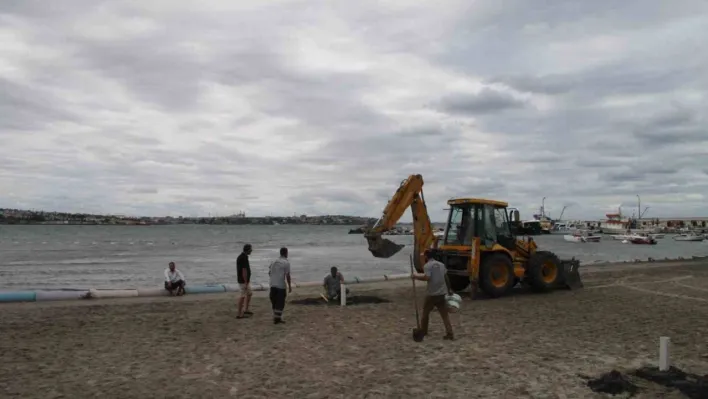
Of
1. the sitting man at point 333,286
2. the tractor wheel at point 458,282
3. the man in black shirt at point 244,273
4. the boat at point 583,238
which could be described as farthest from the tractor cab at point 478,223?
the boat at point 583,238

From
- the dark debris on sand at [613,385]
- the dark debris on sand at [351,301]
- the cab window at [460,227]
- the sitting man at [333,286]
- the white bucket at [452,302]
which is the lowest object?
the dark debris on sand at [351,301]

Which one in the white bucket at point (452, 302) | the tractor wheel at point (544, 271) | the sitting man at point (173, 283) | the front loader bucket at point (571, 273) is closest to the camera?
the white bucket at point (452, 302)

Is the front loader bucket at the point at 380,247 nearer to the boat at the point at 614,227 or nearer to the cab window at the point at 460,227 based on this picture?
the cab window at the point at 460,227

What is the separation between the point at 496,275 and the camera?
16328 millimetres

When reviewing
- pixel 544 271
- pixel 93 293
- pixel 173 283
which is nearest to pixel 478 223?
pixel 544 271

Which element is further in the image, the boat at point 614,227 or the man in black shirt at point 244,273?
the boat at point 614,227

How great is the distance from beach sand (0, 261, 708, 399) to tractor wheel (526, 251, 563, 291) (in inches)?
47.9

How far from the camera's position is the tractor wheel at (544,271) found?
17.2 metres

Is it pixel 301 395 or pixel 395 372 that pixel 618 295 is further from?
pixel 301 395

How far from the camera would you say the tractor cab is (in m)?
16.3

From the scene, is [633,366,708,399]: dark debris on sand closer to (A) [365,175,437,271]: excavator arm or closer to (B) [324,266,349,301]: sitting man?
(A) [365,175,437,271]: excavator arm

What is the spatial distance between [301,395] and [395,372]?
5.52ft

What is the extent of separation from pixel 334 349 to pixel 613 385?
15.0ft

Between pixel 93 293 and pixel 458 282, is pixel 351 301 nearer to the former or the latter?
pixel 458 282
